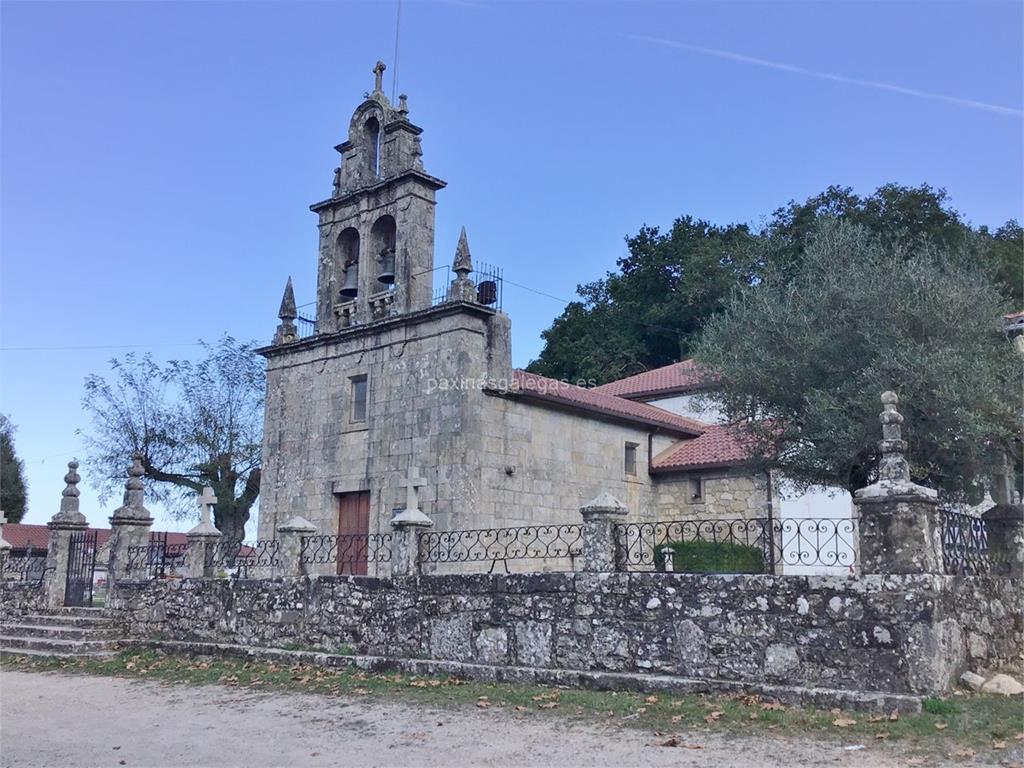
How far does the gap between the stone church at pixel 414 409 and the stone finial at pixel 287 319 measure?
0.14 feet

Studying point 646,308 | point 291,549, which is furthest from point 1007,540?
point 646,308

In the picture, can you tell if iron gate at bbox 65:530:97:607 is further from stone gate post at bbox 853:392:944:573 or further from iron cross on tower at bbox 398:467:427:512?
stone gate post at bbox 853:392:944:573

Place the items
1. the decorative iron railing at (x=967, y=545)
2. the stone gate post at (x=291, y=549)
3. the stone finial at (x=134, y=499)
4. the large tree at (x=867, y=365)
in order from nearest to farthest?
1. the decorative iron railing at (x=967, y=545)
2. the stone gate post at (x=291, y=549)
3. the large tree at (x=867, y=365)
4. the stone finial at (x=134, y=499)

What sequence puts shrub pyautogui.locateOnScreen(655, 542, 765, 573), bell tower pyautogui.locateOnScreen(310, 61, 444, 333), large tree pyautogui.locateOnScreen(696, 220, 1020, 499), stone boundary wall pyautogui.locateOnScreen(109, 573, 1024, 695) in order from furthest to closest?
1. shrub pyautogui.locateOnScreen(655, 542, 765, 573)
2. bell tower pyautogui.locateOnScreen(310, 61, 444, 333)
3. large tree pyautogui.locateOnScreen(696, 220, 1020, 499)
4. stone boundary wall pyautogui.locateOnScreen(109, 573, 1024, 695)

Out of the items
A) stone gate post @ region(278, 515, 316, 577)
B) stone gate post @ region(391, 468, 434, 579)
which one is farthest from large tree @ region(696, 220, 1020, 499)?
stone gate post @ region(278, 515, 316, 577)

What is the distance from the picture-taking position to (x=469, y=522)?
56.6 feet

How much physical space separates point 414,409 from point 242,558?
18.6 feet

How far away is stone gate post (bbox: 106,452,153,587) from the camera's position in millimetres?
15078

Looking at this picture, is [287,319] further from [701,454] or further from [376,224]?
[701,454]

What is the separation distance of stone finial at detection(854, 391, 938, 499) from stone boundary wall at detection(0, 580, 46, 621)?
15.0 m

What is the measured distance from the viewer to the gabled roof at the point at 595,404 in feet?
63.2

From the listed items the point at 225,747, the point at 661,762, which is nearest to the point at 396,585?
the point at 225,747

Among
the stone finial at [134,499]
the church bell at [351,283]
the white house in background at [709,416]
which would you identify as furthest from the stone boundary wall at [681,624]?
the church bell at [351,283]

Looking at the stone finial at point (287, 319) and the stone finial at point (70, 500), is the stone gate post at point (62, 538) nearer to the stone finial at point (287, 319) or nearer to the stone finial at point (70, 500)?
the stone finial at point (70, 500)
